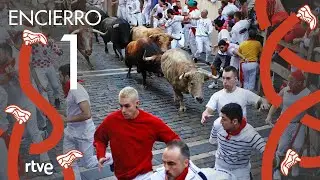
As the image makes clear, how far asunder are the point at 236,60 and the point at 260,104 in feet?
13.0

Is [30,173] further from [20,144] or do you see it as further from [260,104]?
[260,104]

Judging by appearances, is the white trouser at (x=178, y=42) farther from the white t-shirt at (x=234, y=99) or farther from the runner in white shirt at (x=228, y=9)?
the white t-shirt at (x=234, y=99)

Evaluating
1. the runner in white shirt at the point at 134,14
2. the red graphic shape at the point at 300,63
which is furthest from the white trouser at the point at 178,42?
the red graphic shape at the point at 300,63

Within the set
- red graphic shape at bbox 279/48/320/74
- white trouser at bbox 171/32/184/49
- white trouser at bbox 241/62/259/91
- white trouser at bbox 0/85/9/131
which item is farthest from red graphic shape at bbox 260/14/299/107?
white trouser at bbox 171/32/184/49

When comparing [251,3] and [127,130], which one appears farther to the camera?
[251,3]

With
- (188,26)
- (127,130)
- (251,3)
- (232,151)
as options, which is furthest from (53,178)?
(188,26)

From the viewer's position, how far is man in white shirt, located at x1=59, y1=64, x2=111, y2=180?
220 inches

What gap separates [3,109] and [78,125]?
0.99 m

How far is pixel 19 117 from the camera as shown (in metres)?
6.20

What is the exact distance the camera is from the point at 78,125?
5691mm

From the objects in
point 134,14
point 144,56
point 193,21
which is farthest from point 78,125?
point 134,14

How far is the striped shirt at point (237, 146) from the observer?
491 centimetres

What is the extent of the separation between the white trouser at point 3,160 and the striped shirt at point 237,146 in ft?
8.46

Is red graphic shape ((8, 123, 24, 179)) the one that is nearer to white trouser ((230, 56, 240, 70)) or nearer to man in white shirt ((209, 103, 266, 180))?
man in white shirt ((209, 103, 266, 180))
